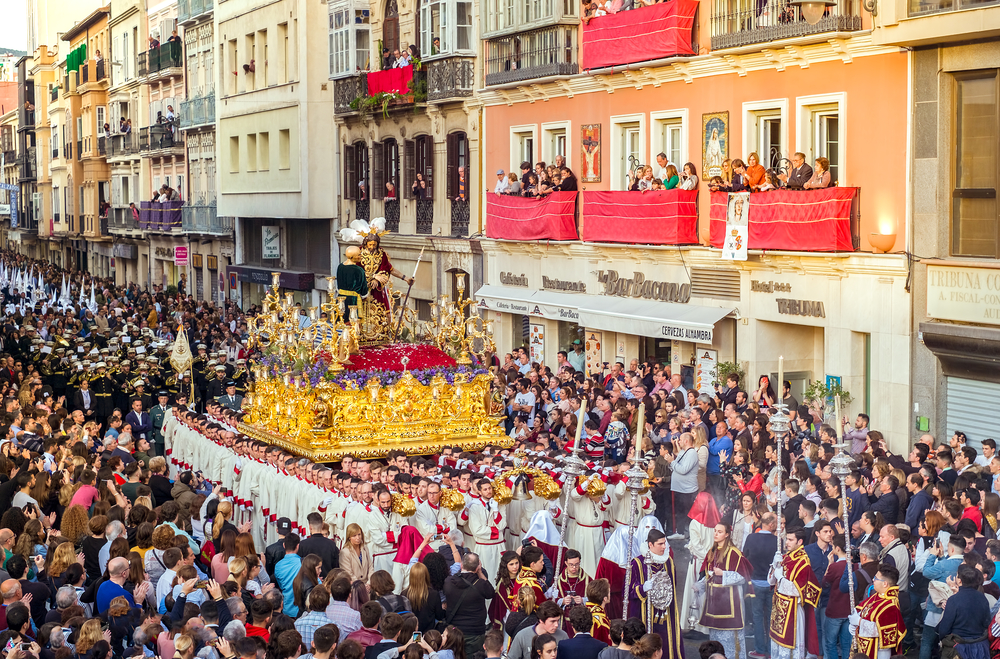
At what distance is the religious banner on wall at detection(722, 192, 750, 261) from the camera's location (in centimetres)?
2220

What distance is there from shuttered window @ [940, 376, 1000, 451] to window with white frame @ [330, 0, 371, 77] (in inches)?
827

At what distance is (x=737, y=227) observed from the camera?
22.5m

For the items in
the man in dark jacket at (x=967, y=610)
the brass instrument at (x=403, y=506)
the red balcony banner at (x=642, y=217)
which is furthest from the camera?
the red balcony banner at (x=642, y=217)

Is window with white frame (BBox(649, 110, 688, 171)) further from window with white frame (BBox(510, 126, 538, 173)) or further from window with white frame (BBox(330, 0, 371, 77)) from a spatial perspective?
window with white frame (BBox(330, 0, 371, 77))

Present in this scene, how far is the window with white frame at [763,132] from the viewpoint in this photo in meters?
22.5

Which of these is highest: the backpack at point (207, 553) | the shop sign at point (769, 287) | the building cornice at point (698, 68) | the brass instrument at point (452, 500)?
the building cornice at point (698, 68)

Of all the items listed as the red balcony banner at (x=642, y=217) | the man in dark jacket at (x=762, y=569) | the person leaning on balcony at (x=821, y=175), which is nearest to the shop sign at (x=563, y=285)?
the red balcony banner at (x=642, y=217)

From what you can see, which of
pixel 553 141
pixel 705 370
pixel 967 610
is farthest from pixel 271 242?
pixel 967 610

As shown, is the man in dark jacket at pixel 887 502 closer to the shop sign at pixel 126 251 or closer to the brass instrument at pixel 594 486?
the brass instrument at pixel 594 486

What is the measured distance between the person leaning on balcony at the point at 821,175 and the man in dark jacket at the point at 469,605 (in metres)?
11.2

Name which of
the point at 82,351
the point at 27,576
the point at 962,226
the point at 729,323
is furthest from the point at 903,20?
the point at 82,351

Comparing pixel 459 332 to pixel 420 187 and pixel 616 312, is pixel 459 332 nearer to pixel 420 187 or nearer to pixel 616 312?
pixel 616 312

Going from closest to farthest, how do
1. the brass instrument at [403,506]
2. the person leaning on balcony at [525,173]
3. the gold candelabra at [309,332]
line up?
the brass instrument at [403,506], the gold candelabra at [309,332], the person leaning on balcony at [525,173]

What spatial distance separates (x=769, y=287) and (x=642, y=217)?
3.29 m
